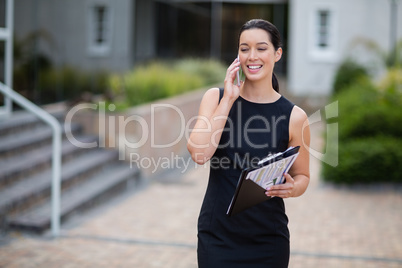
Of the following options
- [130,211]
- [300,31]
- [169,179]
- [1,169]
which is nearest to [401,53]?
[300,31]

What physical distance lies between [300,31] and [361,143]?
40.0ft

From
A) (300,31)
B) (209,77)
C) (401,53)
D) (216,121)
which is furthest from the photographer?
(300,31)

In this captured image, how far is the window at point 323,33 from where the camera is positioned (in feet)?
68.6

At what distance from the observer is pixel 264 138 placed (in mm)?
2732

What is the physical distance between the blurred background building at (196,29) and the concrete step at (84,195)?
2791 millimetres

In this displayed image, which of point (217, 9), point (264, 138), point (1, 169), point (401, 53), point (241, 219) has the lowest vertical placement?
point (1, 169)

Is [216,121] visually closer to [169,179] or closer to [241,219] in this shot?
[241,219]

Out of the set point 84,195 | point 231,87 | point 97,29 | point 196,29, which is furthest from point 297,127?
point 196,29

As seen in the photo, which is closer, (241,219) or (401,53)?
(241,219)

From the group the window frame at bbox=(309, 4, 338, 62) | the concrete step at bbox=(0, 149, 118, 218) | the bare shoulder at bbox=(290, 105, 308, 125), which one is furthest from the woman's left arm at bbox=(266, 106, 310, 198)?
the window frame at bbox=(309, 4, 338, 62)

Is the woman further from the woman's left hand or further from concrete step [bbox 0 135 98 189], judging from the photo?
concrete step [bbox 0 135 98 189]

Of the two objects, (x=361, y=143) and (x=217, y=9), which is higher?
(x=217, y=9)

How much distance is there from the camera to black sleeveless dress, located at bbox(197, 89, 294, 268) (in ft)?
8.87

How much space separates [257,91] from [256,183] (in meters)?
0.49
